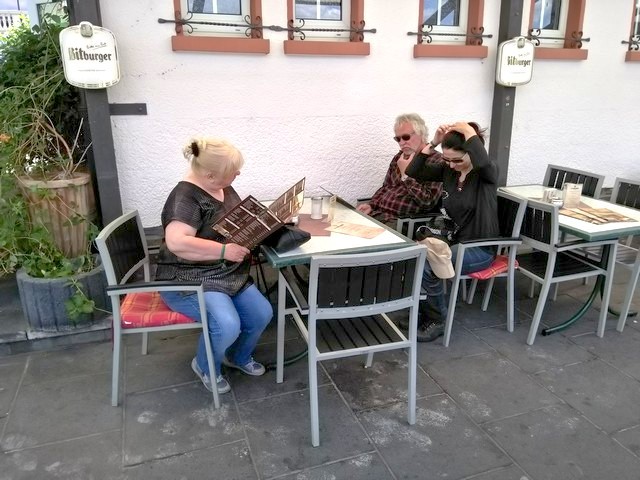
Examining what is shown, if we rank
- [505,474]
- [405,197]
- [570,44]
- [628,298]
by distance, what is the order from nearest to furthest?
[505,474], [628,298], [405,197], [570,44]

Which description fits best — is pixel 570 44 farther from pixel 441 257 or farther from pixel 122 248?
pixel 122 248

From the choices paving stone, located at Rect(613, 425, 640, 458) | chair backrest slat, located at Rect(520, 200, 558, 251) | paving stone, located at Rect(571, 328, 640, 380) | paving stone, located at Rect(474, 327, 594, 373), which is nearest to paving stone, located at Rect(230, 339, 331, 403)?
paving stone, located at Rect(474, 327, 594, 373)

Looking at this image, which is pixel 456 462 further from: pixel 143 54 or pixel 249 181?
pixel 143 54

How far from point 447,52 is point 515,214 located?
1.42 metres

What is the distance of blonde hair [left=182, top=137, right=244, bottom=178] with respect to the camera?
2271 millimetres

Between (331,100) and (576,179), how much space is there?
1.84 meters

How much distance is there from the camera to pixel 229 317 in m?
2.33

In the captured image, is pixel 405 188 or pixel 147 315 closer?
pixel 147 315

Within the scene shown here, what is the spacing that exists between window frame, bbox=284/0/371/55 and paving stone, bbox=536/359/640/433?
231 centimetres

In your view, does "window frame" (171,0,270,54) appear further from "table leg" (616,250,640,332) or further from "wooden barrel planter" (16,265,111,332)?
"table leg" (616,250,640,332)

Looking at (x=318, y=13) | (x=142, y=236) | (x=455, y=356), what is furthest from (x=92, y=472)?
(x=318, y=13)

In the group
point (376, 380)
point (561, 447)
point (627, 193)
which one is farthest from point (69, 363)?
point (627, 193)

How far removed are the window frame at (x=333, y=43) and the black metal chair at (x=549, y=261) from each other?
5.03 ft

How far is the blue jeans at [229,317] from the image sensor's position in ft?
7.65
